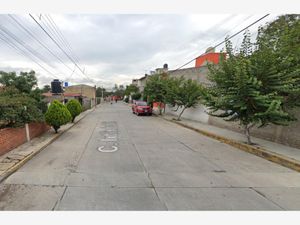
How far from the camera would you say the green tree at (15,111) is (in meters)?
7.67

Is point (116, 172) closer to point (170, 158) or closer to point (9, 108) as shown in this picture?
point (170, 158)

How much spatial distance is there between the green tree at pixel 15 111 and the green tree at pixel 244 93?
729 cm

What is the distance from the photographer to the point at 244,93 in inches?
284

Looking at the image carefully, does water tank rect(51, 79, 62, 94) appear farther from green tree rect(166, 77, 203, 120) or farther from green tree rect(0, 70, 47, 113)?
green tree rect(166, 77, 203, 120)

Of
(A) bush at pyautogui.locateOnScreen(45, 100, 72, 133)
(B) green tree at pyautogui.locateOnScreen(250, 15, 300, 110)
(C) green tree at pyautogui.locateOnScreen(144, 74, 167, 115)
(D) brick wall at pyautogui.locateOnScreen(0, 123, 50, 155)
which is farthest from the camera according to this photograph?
(C) green tree at pyautogui.locateOnScreen(144, 74, 167, 115)

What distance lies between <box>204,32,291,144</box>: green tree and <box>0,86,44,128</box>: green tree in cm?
729

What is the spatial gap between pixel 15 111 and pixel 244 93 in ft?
27.0

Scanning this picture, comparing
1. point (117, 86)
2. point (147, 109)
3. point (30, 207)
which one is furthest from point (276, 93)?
point (117, 86)

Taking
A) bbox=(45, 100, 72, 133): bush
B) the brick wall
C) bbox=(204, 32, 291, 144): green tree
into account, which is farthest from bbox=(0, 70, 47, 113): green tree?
bbox=(204, 32, 291, 144): green tree

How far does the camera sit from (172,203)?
3.82 meters

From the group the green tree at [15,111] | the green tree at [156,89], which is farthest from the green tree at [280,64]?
the green tree at [156,89]

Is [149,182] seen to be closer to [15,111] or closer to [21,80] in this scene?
[15,111]

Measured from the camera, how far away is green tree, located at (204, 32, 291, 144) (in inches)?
271

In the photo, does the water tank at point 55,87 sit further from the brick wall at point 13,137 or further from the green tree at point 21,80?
the brick wall at point 13,137
